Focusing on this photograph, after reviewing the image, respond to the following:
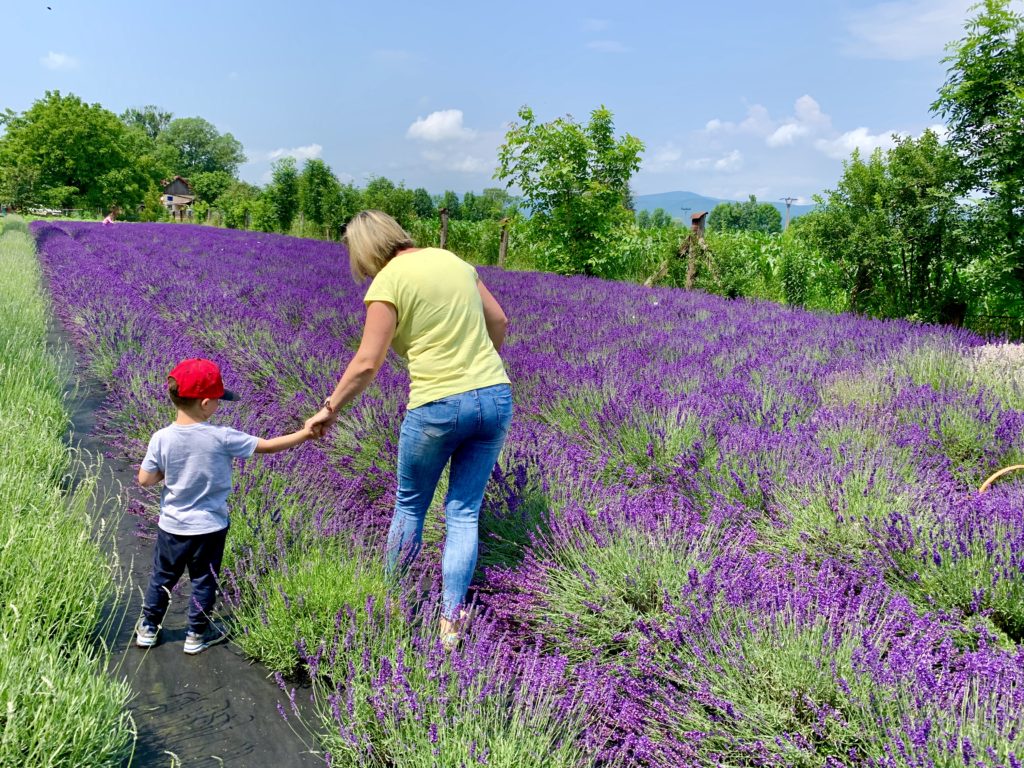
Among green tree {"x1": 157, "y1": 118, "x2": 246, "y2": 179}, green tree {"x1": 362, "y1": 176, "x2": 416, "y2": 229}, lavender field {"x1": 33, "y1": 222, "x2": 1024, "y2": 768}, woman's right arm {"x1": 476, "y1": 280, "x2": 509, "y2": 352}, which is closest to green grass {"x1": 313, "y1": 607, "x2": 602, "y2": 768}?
lavender field {"x1": 33, "y1": 222, "x2": 1024, "y2": 768}

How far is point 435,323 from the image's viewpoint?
7.43 feet

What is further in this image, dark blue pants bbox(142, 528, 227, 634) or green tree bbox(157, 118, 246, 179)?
green tree bbox(157, 118, 246, 179)

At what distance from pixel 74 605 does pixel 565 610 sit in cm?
167

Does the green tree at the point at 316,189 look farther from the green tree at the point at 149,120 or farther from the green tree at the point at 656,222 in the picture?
→ the green tree at the point at 149,120

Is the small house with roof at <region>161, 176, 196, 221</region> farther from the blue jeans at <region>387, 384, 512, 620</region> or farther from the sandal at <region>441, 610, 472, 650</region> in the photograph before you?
the sandal at <region>441, 610, 472, 650</region>

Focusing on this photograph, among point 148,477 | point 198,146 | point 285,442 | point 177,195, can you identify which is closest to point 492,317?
point 285,442

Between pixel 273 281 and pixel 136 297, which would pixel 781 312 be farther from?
pixel 136 297

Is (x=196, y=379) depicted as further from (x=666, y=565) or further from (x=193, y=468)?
(x=666, y=565)

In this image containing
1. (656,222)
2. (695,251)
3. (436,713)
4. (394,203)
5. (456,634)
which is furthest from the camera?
(656,222)

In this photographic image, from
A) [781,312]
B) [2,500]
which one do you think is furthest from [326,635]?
[781,312]

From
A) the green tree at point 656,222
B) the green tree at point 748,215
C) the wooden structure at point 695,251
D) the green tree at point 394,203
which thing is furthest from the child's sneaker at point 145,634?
the green tree at point 748,215

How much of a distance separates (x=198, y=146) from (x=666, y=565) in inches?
4744

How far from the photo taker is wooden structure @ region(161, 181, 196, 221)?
72625 millimetres

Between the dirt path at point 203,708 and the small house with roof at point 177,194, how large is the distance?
75.6 meters
